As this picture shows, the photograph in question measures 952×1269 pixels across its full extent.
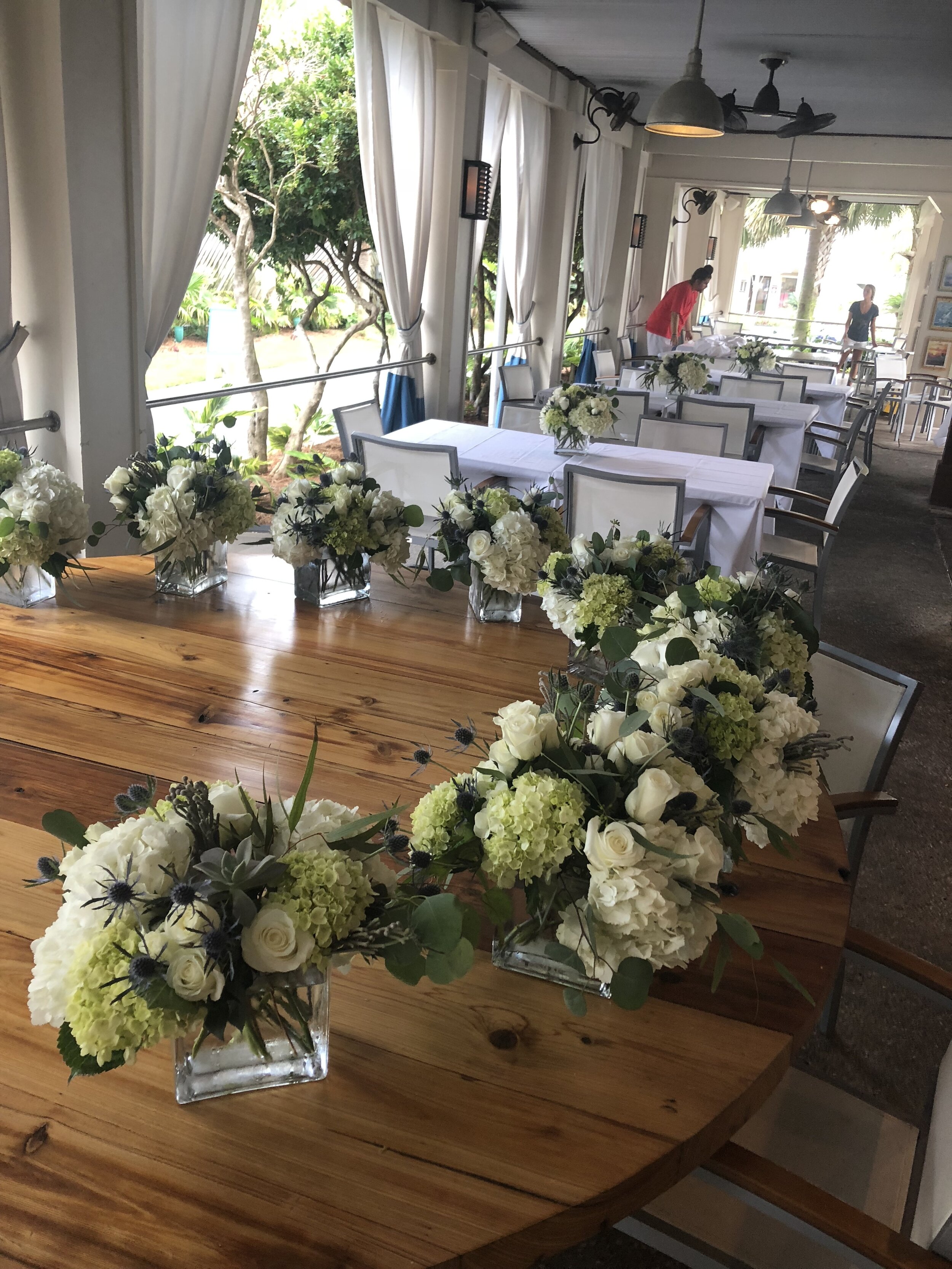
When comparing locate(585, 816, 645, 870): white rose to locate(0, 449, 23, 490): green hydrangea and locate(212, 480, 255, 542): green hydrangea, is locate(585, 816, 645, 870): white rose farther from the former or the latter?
locate(0, 449, 23, 490): green hydrangea

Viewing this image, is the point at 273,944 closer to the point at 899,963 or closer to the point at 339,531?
the point at 899,963

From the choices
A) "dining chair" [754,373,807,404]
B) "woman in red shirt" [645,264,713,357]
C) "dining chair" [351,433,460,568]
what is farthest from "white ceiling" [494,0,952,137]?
"dining chair" [351,433,460,568]

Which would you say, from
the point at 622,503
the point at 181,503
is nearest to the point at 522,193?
the point at 622,503

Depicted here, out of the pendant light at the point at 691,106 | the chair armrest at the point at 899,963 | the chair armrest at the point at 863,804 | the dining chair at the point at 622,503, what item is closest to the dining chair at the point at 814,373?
the pendant light at the point at 691,106

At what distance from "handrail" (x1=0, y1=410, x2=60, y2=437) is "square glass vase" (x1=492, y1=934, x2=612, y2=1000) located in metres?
2.89

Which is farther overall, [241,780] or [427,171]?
[427,171]

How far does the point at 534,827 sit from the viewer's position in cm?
97

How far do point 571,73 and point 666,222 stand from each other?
3.96m

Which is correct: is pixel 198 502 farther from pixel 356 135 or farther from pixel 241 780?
pixel 356 135

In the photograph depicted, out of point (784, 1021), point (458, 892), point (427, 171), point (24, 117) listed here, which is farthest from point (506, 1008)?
point (427, 171)

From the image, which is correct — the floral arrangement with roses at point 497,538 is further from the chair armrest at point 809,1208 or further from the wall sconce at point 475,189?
the wall sconce at point 475,189

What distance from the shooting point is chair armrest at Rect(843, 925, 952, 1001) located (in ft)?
4.63

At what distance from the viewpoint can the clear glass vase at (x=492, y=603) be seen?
2.17 metres

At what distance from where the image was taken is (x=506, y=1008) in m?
1.08
